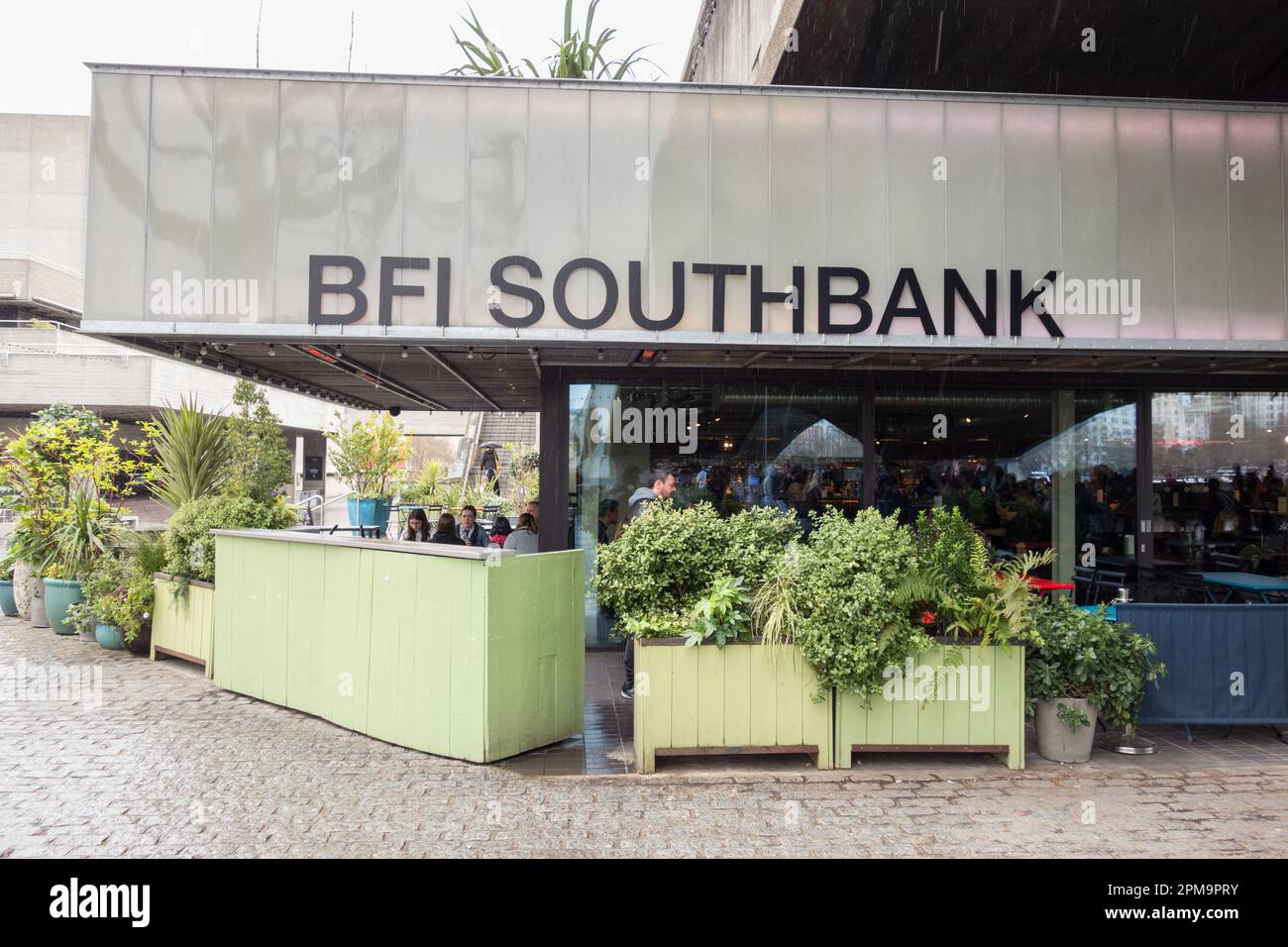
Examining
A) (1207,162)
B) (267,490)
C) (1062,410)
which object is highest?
(1207,162)

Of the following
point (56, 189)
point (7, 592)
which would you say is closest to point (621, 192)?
point (7, 592)

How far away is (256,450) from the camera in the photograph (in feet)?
35.8

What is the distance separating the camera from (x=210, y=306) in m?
7.34

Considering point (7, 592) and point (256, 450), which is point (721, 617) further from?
point (7, 592)

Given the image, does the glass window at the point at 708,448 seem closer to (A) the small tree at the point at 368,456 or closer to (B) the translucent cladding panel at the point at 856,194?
(B) the translucent cladding panel at the point at 856,194

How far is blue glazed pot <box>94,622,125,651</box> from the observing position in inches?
377

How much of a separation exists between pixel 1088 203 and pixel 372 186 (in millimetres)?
6670

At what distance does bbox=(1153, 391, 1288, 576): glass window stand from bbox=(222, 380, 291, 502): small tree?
35.0ft

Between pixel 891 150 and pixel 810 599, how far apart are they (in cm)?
451

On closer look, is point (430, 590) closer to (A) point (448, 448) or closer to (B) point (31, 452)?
(B) point (31, 452)

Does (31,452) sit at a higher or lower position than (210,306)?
lower

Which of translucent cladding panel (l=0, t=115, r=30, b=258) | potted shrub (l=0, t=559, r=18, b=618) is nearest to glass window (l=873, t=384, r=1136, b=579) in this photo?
potted shrub (l=0, t=559, r=18, b=618)

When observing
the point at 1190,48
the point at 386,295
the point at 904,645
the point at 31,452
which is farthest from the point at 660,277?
the point at 31,452
